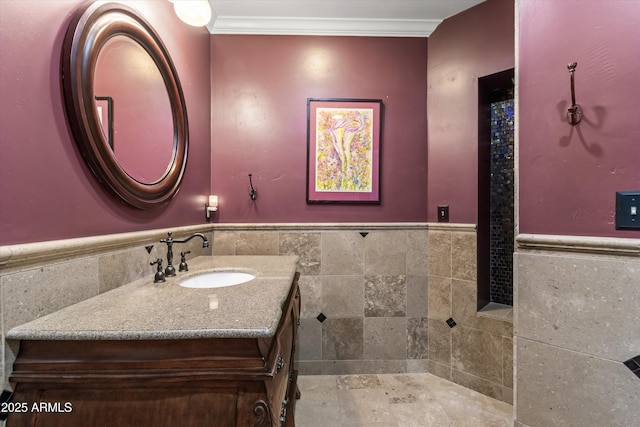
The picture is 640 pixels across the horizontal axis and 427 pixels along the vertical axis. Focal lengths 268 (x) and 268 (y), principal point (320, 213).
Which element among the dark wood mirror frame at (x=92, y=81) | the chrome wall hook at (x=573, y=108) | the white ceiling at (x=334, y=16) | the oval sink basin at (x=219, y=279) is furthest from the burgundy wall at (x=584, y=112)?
the dark wood mirror frame at (x=92, y=81)

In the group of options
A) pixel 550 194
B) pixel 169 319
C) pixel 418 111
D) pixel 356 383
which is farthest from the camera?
pixel 418 111

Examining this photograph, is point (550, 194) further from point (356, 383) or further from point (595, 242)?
point (356, 383)

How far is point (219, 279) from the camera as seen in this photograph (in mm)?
1488

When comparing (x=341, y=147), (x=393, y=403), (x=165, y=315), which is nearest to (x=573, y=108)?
(x=341, y=147)

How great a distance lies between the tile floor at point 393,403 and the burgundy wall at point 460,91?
1240mm

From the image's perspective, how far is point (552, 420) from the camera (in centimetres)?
98

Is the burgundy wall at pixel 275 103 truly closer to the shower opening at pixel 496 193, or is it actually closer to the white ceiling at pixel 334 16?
the white ceiling at pixel 334 16

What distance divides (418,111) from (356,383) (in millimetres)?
2182

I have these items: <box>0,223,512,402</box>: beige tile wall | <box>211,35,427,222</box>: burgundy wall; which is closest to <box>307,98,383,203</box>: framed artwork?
<box>211,35,427,222</box>: burgundy wall

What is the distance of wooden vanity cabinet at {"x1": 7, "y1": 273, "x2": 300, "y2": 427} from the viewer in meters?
0.73

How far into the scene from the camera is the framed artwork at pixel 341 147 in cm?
213

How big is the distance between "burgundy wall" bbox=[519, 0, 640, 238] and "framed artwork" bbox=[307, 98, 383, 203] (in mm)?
1147

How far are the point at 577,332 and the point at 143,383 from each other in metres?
1.40

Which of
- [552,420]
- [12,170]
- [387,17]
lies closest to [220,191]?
[12,170]
